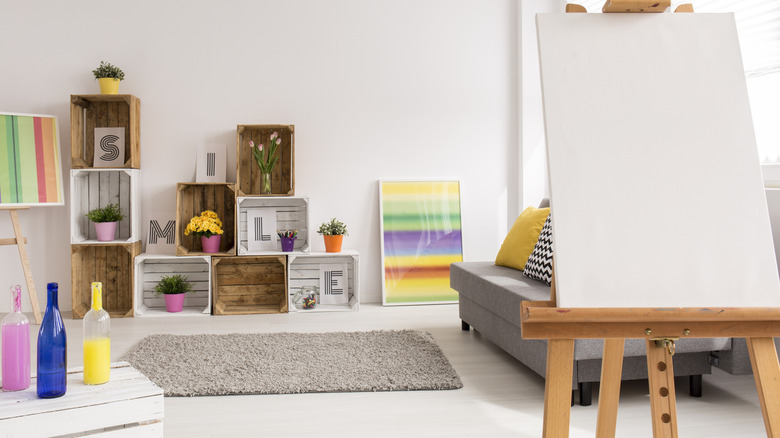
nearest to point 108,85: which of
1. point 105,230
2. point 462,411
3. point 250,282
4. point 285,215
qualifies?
point 105,230

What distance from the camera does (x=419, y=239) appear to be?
469 cm

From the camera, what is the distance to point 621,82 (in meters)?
1.58

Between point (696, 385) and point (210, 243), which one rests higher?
point (210, 243)

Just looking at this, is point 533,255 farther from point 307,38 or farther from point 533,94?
point 307,38

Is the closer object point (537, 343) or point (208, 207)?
point (537, 343)

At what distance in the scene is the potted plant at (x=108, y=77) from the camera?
13.6ft

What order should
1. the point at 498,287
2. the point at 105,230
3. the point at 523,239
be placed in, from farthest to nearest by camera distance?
the point at 105,230 < the point at 523,239 < the point at 498,287

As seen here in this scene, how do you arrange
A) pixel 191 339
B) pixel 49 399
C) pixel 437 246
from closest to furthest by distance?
pixel 49 399, pixel 191 339, pixel 437 246

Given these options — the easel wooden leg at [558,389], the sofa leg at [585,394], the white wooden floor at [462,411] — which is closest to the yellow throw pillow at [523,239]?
the white wooden floor at [462,411]

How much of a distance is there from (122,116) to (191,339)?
1910 millimetres

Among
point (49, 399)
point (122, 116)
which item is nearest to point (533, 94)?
point (122, 116)

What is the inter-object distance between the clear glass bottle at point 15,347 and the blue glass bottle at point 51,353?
58 mm

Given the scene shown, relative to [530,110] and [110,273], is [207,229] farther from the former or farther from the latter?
[530,110]

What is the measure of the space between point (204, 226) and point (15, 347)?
2656mm
